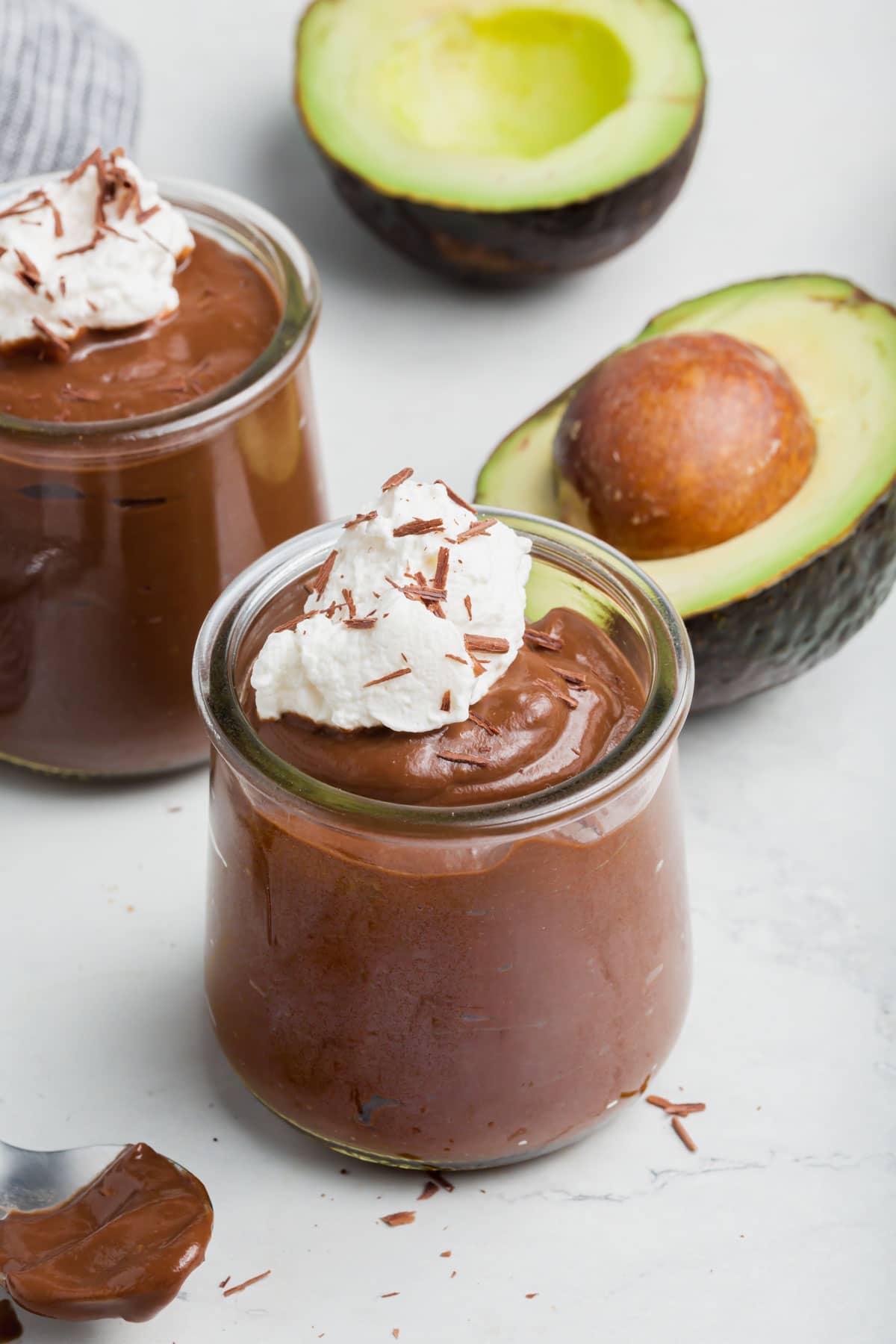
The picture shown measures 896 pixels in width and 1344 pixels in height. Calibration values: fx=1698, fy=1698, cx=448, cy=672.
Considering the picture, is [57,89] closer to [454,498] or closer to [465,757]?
[454,498]

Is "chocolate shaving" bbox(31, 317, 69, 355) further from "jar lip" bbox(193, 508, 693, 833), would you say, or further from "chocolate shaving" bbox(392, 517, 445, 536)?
→ "chocolate shaving" bbox(392, 517, 445, 536)

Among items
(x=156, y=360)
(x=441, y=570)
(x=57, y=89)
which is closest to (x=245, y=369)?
(x=156, y=360)

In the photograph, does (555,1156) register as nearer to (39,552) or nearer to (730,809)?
(730,809)

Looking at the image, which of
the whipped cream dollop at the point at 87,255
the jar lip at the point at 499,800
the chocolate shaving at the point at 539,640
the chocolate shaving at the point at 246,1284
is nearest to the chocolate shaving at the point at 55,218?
the whipped cream dollop at the point at 87,255

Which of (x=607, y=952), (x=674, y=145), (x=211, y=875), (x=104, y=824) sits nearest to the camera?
(x=607, y=952)

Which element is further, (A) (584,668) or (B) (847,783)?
(B) (847,783)

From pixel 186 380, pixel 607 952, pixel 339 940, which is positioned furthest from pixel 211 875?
pixel 186 380
